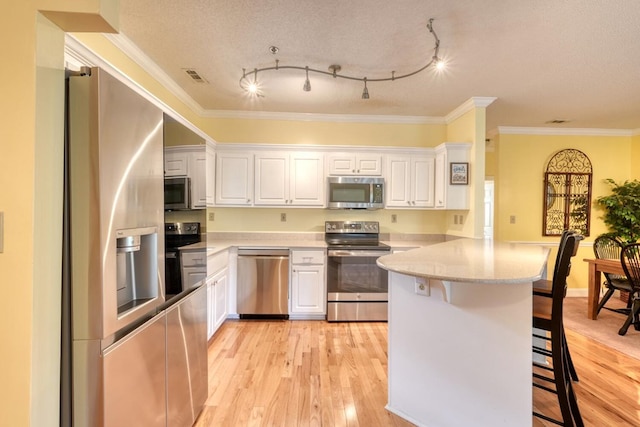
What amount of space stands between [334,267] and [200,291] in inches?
73.4

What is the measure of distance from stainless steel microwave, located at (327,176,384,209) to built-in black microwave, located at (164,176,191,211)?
2311 mm

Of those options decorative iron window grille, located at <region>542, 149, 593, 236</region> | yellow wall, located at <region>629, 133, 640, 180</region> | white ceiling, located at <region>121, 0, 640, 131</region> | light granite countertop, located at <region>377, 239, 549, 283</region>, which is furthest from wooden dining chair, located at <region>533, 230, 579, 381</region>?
yellow wall, located at <region>629, 133, 640, 180</region>

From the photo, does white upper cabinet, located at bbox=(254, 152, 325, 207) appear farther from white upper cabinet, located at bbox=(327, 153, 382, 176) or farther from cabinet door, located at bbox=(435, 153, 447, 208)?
cabinet door, located at bbox=(435, 153, 447, 208)

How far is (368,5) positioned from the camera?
187cm

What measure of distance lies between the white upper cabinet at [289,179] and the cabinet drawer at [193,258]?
6.55 ft

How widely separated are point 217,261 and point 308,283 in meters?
1.07

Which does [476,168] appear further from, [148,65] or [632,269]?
[148,65]

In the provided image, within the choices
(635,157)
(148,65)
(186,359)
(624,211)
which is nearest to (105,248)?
(186,359)

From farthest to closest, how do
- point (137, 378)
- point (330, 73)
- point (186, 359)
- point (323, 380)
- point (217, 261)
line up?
1. point (217, 261)
2. point (330, 73)
3. point (323, 380)
4. point (186, 359)
5. point (137, 378)

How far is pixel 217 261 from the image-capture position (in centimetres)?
298

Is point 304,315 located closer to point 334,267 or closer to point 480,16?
point 334,267

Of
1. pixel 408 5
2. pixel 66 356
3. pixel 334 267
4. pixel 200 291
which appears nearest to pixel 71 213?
pixel 66 356

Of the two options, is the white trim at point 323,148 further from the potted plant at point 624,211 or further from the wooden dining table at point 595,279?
the potted plant at point 624,211

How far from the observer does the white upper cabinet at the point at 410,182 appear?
3.82 meters
